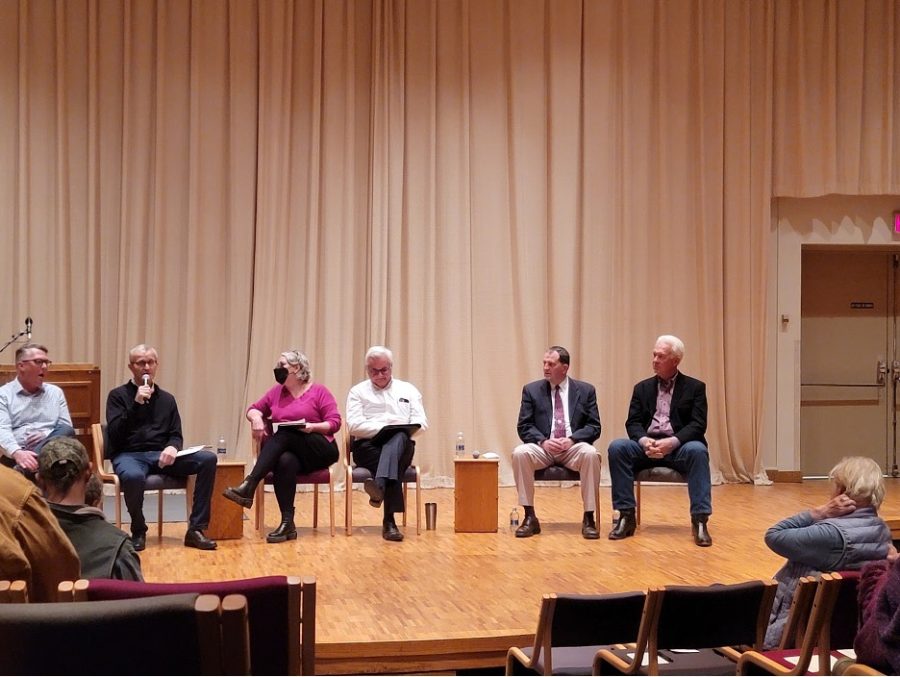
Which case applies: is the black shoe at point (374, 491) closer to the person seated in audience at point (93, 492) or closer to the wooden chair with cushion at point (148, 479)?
the wooden chair with cushion at point (148, 479)

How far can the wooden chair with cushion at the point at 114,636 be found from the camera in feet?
6.46

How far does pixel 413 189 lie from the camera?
357 inches

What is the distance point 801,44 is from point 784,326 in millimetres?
2469

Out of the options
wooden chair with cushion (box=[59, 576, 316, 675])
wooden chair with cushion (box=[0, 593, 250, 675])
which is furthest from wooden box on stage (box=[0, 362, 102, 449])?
wooden chair with cushion (box=[0, 593, 250, 675])

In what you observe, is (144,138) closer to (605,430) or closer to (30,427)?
(30,427)

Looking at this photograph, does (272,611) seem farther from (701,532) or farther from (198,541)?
(701,532)

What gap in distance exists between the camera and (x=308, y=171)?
29.5ft

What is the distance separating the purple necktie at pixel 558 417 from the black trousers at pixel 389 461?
94 cm

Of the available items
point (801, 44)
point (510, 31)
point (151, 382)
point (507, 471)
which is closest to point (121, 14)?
point (510, 31)

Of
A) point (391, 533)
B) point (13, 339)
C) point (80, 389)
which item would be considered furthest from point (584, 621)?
point (13, 339)

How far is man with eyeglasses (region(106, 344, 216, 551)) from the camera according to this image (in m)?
6.11

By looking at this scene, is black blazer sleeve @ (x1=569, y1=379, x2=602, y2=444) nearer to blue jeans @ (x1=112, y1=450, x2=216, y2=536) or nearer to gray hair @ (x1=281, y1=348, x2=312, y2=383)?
gray hair @ (x1=281, y1=348, x2=312, y2=383)

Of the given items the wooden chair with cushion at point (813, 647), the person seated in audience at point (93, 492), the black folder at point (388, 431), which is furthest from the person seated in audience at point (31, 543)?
the black folder at point (388, 431)

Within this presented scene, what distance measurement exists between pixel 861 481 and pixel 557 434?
3.36 metres
